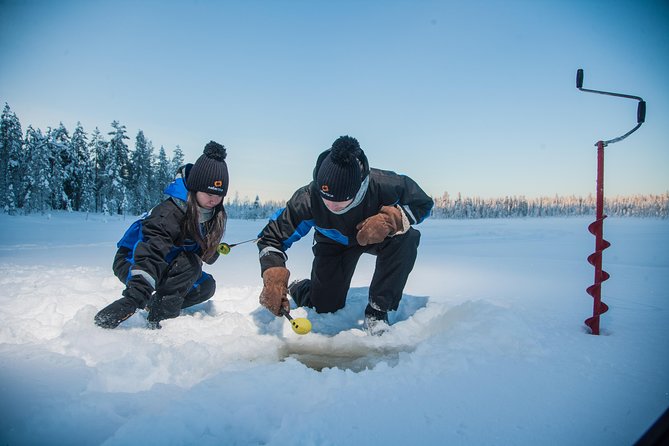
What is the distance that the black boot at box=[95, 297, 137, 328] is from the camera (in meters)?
2.21

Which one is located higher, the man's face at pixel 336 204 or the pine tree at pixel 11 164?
the pine tree at pixel 11 164

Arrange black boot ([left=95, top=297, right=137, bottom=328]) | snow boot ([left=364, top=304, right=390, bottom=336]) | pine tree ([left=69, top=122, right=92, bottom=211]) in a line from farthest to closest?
pine tree ([left=69, top=122, right=92, bottom=211]) → snow boot ([left=364, top=304, right=390, bottom=336]) → black boot ([left=95, top=297, right=137, bottom=328])

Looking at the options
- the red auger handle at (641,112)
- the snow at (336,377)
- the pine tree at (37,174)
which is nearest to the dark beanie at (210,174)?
the snow at (336,377)

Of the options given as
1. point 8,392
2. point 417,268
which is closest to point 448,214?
point 417,268

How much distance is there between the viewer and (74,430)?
120cm

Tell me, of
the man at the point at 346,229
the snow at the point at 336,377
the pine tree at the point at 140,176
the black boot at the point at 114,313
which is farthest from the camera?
the pine tree at the point at 140,176

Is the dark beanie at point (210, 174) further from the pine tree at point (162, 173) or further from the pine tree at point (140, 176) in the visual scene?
the pine tree at point (162, 173)

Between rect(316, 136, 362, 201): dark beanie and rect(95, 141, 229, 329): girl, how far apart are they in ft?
2.95

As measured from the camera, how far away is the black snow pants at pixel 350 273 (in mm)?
2791

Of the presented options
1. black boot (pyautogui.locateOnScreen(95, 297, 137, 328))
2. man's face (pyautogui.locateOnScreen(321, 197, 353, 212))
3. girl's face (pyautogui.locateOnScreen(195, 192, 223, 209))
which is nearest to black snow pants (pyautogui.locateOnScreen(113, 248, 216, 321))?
black boot (pyautogui.locateOnScreen(95, 297, 137, 328))

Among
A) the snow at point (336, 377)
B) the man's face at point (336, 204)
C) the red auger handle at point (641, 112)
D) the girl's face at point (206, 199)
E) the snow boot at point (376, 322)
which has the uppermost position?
the red auger handle at point (641, 112)

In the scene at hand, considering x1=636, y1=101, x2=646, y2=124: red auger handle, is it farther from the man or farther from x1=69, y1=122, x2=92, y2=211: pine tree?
x1=69, y1=122, x2=92, y2=211: pine tree

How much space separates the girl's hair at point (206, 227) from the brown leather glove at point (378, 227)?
1.19 m

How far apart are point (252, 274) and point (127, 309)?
272 centimetres
